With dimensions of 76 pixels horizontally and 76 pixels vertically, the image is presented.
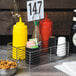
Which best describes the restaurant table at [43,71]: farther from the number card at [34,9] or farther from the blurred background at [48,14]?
the blurred background at [48,14]

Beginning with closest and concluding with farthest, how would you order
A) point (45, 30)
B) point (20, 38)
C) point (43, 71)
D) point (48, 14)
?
point (43, 71) → point (20, 38) → point (45, 30) → point (48, 14)

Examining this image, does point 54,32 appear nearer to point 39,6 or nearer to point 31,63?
point 39,6

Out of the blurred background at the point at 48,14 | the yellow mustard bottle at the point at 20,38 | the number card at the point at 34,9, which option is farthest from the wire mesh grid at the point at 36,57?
the blurred background at the point at 48,14

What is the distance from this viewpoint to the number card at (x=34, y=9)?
136 cm

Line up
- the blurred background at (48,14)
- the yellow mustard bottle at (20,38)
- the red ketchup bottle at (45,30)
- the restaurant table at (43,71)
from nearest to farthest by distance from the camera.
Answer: the restaurant table at (43,71), the yellow mustard bottle at (20,38), the red ketchup bottle at (45,30), the blurred background at (48,14)

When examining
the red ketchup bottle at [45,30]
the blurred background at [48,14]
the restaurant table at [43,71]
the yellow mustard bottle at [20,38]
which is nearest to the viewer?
the restaurant table at [43,71]

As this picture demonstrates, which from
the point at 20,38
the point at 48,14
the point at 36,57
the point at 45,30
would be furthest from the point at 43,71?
the point at 48,14

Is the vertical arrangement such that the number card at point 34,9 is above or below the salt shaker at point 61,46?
above

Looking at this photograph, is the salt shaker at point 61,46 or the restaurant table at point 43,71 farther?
the salt shaker at point 61,46

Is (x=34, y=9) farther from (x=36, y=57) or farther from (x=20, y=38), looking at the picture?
(x=36, y=57)

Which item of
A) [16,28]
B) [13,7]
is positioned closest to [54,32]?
[13,7]

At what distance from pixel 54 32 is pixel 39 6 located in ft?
1.44

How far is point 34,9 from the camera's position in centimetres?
138

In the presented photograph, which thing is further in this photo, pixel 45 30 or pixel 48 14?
pixel 48 14
